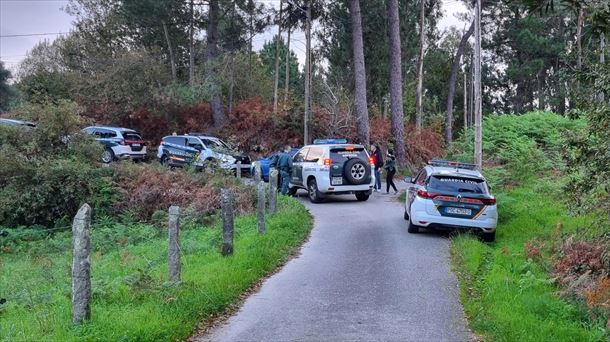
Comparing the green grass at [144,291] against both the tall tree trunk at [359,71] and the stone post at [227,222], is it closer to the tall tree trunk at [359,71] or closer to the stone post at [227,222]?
the stone post at [227,222]

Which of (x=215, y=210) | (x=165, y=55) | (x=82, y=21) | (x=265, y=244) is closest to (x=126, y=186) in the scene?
(x=215, y=210)

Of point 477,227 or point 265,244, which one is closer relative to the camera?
point 265,244

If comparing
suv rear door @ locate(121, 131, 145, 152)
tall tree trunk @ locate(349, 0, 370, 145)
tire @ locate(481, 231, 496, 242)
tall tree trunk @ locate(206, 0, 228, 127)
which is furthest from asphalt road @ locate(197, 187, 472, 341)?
tall tree trunk @ locate(206, 0, 228, 127)

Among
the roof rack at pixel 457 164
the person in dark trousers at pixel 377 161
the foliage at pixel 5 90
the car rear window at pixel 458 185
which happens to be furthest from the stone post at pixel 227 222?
the foliage at pixel 5 90

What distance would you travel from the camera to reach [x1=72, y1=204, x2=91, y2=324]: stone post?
20.2 ft

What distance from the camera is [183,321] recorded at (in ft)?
23.0

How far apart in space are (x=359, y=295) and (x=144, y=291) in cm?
311

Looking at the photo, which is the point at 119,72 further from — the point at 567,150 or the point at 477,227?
the point at 567,150

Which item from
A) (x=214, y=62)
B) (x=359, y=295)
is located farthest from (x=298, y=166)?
(x=214, y=62)

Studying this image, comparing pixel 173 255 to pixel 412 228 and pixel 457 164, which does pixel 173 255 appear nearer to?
pixel 412 228

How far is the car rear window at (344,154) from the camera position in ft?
63.3

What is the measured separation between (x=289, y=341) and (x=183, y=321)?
1.38 meters

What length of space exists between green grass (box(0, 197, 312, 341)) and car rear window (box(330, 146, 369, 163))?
19.8 feet

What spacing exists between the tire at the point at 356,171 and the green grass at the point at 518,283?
4.86 metres
